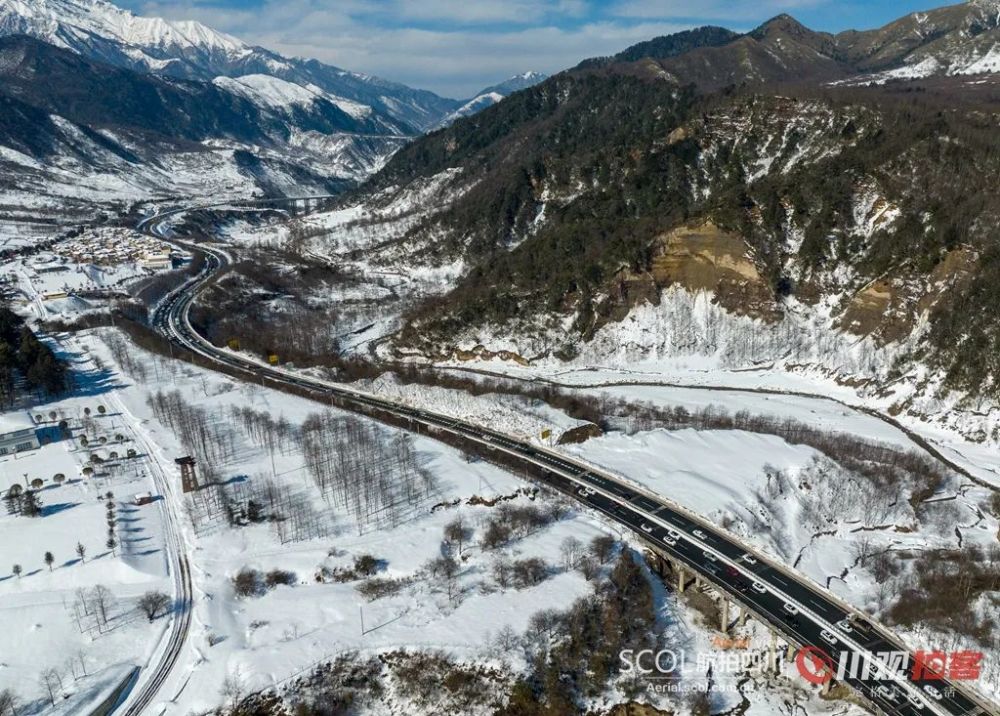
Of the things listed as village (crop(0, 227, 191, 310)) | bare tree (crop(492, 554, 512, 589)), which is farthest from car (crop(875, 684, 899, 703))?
village (crop(0, 227, 191, 310))

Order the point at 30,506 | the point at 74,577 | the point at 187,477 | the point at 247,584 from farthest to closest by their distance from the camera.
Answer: the point at 187,477 < the point at 30,506 < the point at 74,577 < the point at 247,584

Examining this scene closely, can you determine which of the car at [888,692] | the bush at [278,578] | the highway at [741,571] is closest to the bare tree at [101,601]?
the bush at [278,578]

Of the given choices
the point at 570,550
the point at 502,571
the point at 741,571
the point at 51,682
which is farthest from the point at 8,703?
the point at 741,571

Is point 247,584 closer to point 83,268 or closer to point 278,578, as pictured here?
point 278,578

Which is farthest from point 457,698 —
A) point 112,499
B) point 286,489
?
point 112,499

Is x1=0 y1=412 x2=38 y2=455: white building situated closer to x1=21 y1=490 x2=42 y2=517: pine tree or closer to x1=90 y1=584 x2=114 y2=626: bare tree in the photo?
x1=21 y1=490 x2=42 y2=517: pine tree

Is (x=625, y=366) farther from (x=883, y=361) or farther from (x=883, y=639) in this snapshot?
(x=883, y=639)

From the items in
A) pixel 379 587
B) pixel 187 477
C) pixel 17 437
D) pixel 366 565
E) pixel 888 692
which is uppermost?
pixel 17 437

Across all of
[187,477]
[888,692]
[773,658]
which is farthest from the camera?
[187,477]

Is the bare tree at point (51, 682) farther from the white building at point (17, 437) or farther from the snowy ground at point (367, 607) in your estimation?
the white building at point (17, 437)
